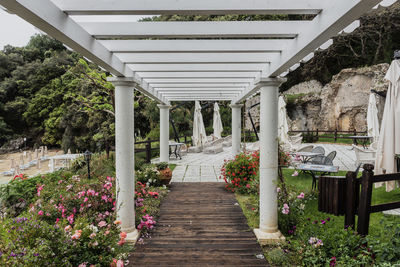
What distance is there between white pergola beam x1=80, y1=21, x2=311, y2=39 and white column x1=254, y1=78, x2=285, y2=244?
51.0 inches

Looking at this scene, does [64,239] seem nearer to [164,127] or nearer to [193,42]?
[193,42]

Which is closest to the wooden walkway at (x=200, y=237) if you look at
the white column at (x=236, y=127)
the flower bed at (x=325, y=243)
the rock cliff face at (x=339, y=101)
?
the flower bed at (x=325, y=243)

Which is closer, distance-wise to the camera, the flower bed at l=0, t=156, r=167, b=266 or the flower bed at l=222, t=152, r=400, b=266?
the flower bed at l=0, t=156, r=167, b=266

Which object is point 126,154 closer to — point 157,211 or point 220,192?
point 157,211

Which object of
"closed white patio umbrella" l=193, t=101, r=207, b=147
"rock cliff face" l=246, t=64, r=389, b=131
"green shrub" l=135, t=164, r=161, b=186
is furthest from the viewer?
"rock cliff face" l=246, t=64, r=389, b=131

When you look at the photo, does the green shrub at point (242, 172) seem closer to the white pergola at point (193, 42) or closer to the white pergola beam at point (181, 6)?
the white pergola at point (193, 42)

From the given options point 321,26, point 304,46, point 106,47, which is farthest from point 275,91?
point 106,47

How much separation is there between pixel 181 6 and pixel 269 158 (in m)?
2.80

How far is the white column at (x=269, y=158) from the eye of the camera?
3.99m

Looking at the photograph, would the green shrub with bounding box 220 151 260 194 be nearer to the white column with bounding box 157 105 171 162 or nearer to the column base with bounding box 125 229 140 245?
the white column with bounding box 157 105 171 162

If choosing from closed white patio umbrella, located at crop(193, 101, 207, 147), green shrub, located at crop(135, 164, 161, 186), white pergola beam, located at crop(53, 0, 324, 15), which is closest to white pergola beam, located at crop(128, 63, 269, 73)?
white pergola beam, located at crop(53, 0, 324, 15)

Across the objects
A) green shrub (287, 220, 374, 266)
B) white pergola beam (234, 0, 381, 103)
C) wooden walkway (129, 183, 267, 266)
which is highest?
white pergola beam (234, 0, 381, 103)

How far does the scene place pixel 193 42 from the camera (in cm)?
324

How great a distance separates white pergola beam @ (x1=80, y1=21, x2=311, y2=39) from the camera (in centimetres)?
269
